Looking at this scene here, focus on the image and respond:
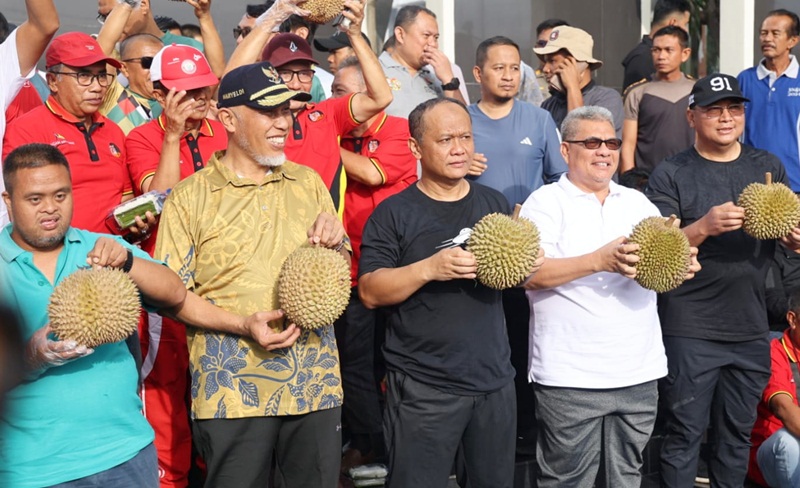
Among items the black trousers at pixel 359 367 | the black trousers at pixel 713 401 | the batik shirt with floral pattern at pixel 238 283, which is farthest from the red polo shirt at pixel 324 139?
the black trousers at pixel 713 401

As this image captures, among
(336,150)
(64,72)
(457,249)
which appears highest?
(64,72)

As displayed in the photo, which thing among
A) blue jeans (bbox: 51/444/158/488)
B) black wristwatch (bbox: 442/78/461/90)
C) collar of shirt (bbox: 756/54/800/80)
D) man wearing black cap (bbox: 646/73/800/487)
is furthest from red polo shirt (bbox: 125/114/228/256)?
collar of shirt (bbox: 756/54/800/80)

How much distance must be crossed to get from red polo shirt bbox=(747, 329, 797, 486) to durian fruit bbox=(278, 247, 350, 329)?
3.14 meters

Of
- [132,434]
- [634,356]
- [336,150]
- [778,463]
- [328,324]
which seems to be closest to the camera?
[132,434]

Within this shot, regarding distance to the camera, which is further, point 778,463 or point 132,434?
point 778,463

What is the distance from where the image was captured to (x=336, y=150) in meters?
5.25

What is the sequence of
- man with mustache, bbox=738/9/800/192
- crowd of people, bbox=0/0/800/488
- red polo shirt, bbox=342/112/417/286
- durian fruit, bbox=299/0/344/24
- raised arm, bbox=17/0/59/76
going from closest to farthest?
crowd of people, bbox=0/0/800/488, raised arm, bbox=17/0/59/76, durian fruit, bbox=299/0/344/24, red polo shirt, bbox=342/112/417/286, man with mustache, bbox=738/9/800/192

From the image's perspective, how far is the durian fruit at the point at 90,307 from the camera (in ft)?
11.2

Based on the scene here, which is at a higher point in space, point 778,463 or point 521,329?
point 521,329

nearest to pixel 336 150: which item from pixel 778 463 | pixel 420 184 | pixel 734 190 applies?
pixel 420 184

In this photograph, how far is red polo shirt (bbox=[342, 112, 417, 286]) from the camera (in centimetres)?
555

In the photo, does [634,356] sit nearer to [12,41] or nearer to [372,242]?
[372,242]

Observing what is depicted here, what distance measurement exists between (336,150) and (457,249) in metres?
1.32

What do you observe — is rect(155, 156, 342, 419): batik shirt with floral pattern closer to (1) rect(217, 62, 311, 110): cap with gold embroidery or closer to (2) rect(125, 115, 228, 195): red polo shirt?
(1) rect(217, 62, 311, 110): cap with gold embroidery
